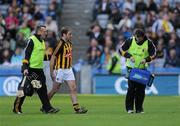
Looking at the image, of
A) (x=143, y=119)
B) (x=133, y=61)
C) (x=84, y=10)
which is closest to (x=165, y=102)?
(x=133, y=61)

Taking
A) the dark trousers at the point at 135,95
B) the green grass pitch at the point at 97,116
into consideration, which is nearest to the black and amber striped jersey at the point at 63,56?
the green grass pitch at the point at 97,116

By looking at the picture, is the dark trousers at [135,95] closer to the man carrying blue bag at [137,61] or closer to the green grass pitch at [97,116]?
the man carrying blue bag at [137,61]

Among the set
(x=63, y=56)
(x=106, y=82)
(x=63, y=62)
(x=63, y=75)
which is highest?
(x=63, y=56)

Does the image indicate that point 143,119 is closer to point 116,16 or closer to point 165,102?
point 165,102

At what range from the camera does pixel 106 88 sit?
31.4 m

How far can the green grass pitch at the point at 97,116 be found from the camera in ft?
55.4

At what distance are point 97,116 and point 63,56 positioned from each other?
2.27 metres

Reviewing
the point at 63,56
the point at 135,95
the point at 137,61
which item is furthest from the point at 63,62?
the point at 135,95

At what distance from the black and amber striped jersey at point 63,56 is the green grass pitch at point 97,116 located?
1.27 m

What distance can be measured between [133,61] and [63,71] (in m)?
1.87

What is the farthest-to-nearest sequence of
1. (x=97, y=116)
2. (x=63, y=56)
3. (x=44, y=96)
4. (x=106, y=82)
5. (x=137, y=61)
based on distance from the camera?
(x=106, y=82) → (x=63, y=56) → (x=137, y=61) → (x=44, y=96) → (x=97, y=116)

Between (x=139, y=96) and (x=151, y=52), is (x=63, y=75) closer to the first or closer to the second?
(x=139, y=96)

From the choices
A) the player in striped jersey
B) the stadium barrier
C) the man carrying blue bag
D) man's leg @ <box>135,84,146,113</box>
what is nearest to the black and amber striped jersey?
Result: the player in striped jersey

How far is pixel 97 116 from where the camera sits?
738 inches
